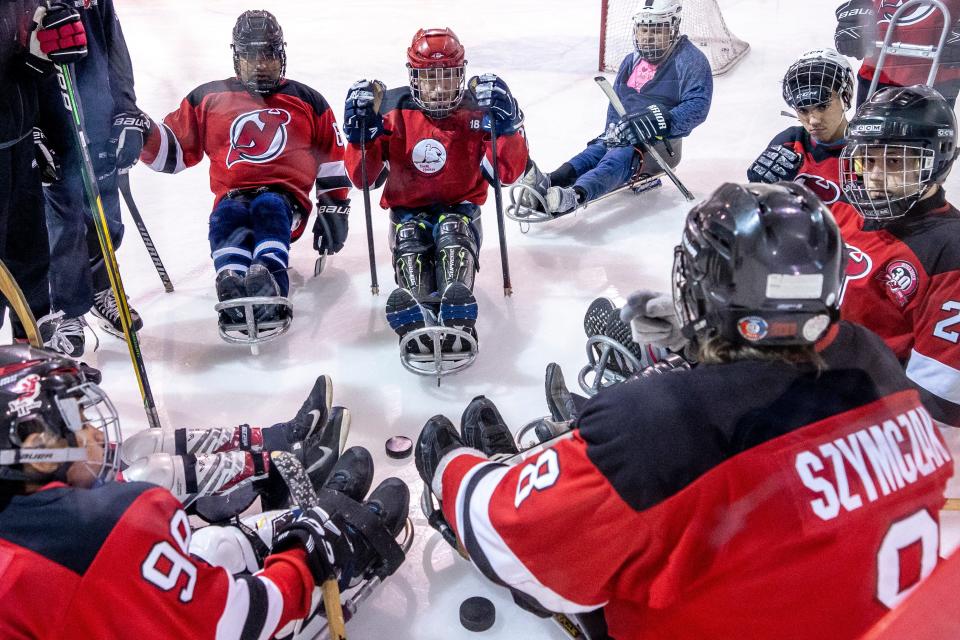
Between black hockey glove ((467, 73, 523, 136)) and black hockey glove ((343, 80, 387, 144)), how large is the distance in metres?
0.33

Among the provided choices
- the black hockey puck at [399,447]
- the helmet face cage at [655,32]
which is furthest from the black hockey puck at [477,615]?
the helmet face cage at [655,32]

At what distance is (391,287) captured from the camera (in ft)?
9.90

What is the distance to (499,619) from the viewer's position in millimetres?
1674

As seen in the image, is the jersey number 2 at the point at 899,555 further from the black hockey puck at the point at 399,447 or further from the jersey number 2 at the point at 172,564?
the black hockey puck at the point at 399,447

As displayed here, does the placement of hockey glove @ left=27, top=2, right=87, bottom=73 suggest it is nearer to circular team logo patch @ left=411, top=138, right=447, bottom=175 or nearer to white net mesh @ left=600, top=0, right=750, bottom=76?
circular team logo patch @ left=411, top=138, right=447, bottom=175

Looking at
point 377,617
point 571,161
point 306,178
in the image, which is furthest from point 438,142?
point 377,617

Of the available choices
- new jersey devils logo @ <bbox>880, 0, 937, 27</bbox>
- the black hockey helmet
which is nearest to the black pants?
the black hockey helmet

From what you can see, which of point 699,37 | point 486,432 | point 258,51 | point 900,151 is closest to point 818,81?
point 900,151

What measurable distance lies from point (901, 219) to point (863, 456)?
0.95m

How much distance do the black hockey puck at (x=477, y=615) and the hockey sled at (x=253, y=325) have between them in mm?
1225

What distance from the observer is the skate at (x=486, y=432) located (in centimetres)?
182

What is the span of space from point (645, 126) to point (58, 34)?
227 centimetres

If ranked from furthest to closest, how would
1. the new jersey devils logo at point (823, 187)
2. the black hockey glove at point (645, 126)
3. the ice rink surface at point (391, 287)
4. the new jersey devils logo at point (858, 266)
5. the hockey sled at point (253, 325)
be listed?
1. the black hockey glove at point (645, 126)
2. the hockey sled at point (253, 325)
3. the new jersey devils logo at point (823, 187)
4. the ice rink surface at point (391, 287)
5. the new jersey devils logo at point (858, 266)

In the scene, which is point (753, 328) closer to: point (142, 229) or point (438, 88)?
point (438, 88)
